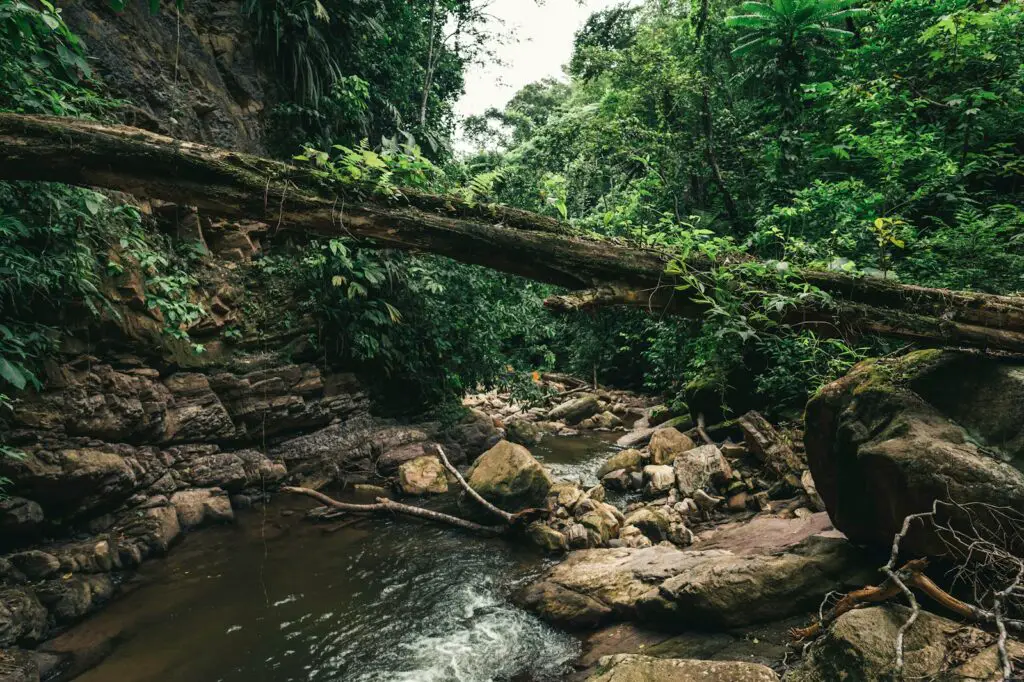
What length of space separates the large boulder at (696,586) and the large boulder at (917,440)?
15.5 inches

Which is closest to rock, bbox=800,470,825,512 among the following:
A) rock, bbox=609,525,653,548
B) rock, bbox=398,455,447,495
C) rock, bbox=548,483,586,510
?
rock, bbox=609,525,653,548

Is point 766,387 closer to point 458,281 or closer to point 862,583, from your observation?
point 862,583

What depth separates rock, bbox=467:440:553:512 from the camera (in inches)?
266

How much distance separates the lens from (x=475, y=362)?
10.9 m

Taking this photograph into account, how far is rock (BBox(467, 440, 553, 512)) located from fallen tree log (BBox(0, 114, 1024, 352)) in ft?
12.8

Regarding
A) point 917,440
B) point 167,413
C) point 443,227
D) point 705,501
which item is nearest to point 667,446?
point 705,501

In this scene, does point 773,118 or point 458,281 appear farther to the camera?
point 773,118

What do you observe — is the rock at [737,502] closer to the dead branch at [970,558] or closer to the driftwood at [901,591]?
the driftwood at [901,591]

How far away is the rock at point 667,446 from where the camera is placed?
8.42 meters

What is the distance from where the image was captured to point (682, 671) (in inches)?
121

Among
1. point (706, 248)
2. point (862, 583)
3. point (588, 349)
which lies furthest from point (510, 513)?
point (588, 349)

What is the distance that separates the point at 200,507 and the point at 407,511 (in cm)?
273

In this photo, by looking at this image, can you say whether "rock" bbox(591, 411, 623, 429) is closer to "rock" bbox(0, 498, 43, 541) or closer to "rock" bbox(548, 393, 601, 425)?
"rock" bbox(548, 393, 601, 425)

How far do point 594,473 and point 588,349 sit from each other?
9603 millimetres
